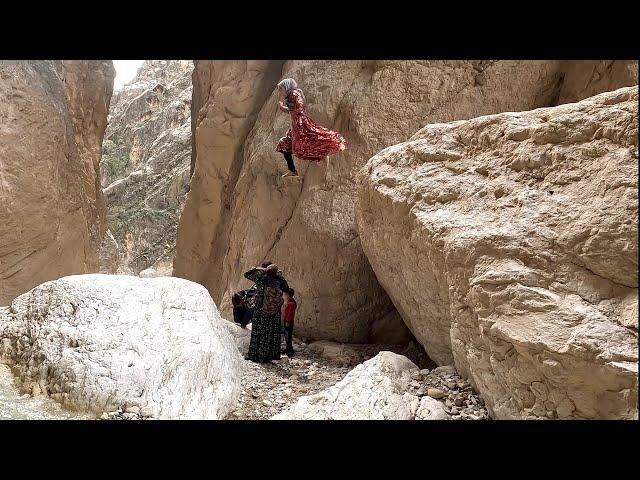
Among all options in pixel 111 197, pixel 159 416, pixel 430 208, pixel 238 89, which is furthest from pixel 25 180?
pixel 111 197

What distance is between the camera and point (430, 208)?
4395mm

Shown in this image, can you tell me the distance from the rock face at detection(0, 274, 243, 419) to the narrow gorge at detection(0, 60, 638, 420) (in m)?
0.02

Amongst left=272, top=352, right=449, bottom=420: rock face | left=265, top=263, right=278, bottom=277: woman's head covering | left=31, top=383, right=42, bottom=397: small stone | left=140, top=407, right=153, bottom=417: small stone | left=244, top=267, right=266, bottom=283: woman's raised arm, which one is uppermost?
left=265, top=263, right=278, bottom=277: woman's head covering

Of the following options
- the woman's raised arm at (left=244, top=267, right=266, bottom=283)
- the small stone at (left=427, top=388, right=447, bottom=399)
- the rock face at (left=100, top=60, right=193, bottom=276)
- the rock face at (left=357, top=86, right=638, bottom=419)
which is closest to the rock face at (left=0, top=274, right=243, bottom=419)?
the woman's raised arm at (left=244, top=267, right=266, bottom=283)

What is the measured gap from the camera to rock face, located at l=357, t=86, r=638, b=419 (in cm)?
277

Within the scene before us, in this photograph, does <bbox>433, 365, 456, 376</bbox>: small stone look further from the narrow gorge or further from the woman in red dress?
the woman in red dress

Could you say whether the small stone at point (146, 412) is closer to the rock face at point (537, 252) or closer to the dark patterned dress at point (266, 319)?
the dark patterned dress at point (266, 319)

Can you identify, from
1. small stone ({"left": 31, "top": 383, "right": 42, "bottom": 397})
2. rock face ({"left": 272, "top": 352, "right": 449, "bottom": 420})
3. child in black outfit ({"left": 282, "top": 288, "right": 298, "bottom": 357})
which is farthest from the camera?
child in black outfit ({"left": 282, "top": 288, "right": 298, "bottom": 357})

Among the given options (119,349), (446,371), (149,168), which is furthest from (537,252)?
(149,168)

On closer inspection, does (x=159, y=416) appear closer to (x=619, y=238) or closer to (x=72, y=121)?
(x=619, y=238)

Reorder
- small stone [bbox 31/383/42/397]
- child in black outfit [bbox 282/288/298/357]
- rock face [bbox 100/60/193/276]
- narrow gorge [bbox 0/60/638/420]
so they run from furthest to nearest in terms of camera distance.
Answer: rock face [bbox 100/60/193/276] < child in black outfit [bbox 282/288/298/357] < small stone [bbox 31/383/42/397] < narrow gorge [bbox 0/60/638/420]

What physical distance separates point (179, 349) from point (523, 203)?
3253 mm

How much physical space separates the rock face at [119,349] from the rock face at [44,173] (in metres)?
4.53

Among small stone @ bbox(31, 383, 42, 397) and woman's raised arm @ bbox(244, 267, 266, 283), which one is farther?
woman's raised arm @ bbox(244, 267, 266, 283)
